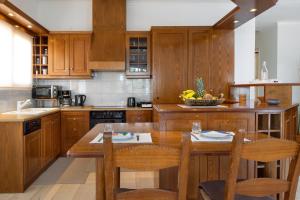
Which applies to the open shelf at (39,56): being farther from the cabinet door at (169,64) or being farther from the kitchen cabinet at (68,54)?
the cabinet door at (169,64)

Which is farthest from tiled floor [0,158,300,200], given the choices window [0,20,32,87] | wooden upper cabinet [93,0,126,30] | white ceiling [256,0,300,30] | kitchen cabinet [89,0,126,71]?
white ceiling [256,0,300,30]

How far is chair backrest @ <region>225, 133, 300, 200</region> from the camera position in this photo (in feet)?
4.19

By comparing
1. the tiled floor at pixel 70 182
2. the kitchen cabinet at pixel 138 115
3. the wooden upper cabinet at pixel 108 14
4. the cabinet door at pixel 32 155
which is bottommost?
the tiled floor at pixel 70 182

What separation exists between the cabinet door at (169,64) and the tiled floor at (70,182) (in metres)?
1.49

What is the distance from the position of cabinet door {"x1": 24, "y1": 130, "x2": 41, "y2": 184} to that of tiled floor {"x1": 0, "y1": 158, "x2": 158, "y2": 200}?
135 mm

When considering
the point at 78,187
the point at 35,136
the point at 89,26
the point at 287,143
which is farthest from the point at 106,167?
the point at 89,26

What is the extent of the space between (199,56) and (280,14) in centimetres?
226

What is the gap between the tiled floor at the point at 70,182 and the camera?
3.03m

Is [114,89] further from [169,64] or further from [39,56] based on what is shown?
[39,56]

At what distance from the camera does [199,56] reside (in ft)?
15.4

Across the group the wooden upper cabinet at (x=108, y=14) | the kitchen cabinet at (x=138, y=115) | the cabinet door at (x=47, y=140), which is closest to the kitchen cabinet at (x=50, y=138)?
the cabinet door at (x=47, y=140)

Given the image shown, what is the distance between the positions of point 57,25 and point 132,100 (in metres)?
2.00

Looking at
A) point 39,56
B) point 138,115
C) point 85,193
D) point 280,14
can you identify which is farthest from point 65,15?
point 280,14

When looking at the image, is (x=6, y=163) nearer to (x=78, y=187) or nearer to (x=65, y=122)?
(x=78, y=187)
